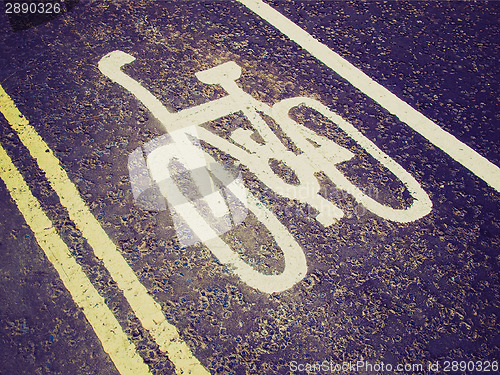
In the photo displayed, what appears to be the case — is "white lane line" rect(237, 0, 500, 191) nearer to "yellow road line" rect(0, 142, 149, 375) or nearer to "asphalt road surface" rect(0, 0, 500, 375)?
"asphalt road surface" rect(0, 0, 500, 375)

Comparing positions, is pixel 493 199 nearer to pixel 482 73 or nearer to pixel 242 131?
pixel 482 73

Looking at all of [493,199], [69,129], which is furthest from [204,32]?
[493,199]

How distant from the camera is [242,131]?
298 centimetres

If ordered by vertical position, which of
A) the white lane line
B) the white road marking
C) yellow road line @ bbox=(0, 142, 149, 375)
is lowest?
yellow road line @ bbox=(0, 142, 149, 375)

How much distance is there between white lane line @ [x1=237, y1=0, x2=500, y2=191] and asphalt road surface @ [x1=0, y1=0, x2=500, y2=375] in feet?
0.06

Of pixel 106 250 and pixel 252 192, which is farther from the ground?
pixel 252 192

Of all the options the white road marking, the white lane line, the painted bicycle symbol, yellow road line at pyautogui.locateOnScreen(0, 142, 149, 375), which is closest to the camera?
yellow road line at pyautogui.locateOnScreen(0, 142, 149, 375)

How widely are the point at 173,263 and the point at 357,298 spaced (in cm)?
120

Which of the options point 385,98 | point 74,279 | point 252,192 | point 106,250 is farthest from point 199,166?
point 385,98

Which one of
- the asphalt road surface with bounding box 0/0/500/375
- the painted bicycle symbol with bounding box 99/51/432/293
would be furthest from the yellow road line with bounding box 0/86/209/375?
the painted bicycle symbol with bounding box 99/51/432/293

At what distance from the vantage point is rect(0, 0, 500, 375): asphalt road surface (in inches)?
84.8

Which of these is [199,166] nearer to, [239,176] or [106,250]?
[239,176]

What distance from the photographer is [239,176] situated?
9.00ft

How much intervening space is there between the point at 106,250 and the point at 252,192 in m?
1.08
